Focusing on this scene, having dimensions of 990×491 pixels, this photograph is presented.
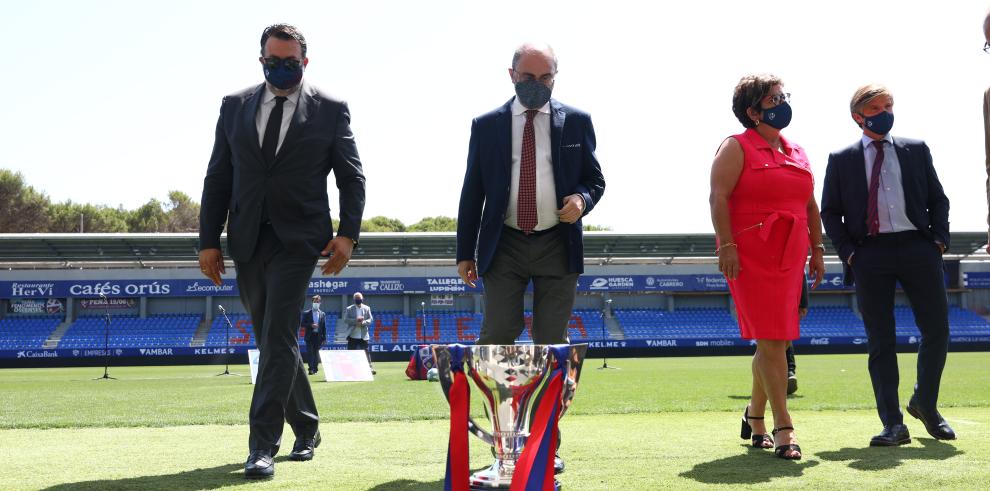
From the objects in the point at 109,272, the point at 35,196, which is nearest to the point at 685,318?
the point at 109,272

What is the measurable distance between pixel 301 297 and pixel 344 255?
0.26 m

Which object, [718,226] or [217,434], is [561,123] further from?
[217,434]

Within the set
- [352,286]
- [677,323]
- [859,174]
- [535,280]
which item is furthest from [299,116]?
[677,323]

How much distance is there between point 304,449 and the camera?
13.5 ft

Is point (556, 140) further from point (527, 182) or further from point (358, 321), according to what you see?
point (358, 321)

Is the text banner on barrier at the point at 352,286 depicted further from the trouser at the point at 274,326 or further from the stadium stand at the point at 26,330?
the trouser at the point at 274,326

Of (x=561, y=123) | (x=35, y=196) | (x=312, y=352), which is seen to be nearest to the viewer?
(x=561, y=123)

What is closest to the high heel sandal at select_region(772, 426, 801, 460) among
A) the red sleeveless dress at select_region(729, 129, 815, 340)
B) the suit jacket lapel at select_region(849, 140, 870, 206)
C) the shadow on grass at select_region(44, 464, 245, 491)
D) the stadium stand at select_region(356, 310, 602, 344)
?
the red sleeveless dress at select_region(729, 129, 815, 340)

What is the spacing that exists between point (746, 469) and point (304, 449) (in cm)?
191

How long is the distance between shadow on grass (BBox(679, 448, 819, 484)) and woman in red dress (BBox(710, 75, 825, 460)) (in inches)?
9.5

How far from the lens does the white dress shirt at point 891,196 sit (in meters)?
4.83

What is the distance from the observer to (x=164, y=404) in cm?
967

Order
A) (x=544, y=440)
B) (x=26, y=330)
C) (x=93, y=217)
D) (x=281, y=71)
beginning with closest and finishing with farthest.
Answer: (x=544, y=440) < (x=281, y=71) < (x=26, y=330) < (x=93, y=217)

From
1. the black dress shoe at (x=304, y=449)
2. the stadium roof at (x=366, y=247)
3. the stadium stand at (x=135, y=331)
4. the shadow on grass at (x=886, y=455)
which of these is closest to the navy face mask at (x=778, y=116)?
the shadow on grass at (x=886, y=455)
